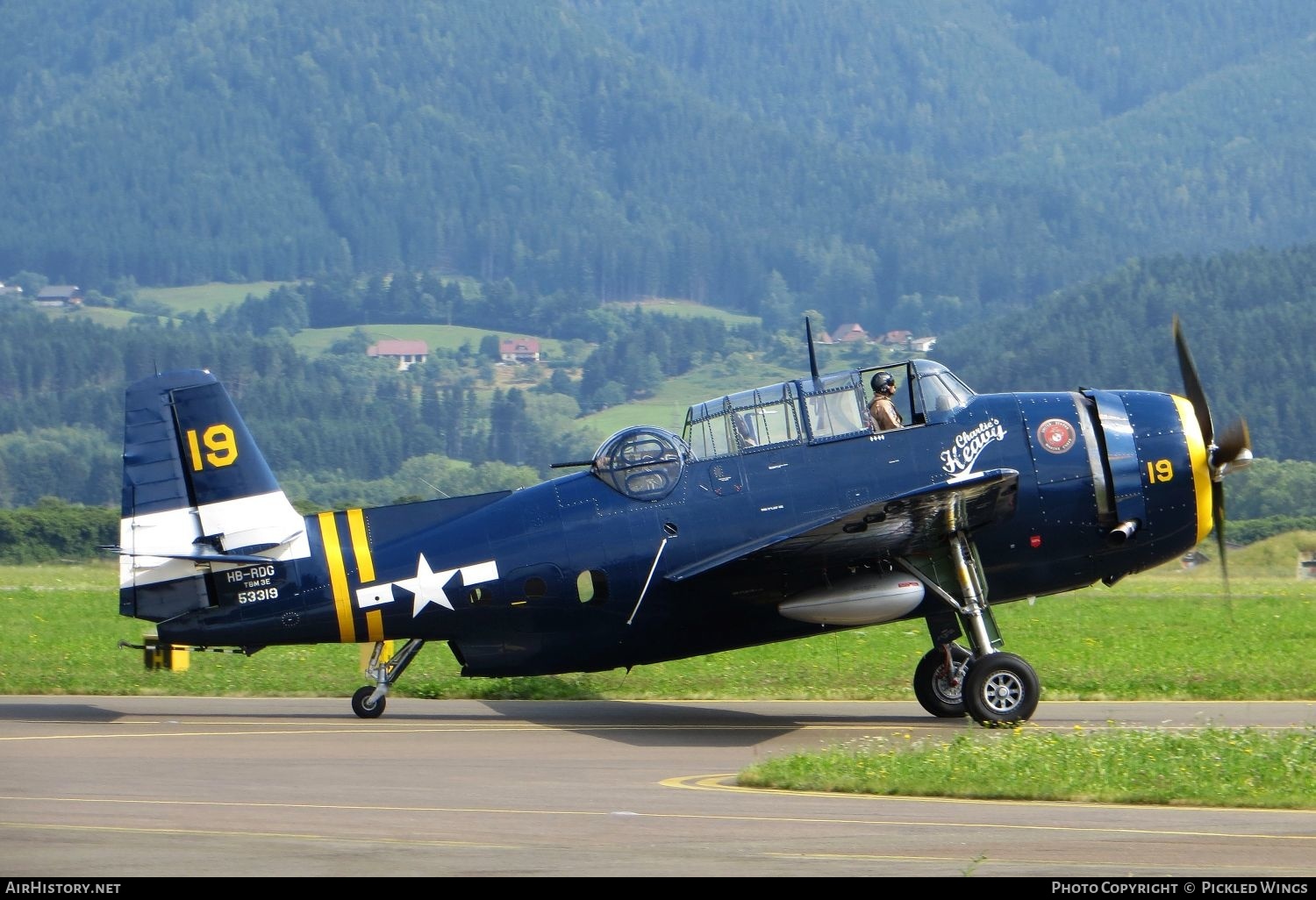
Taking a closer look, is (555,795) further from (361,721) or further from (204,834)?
(361,721)

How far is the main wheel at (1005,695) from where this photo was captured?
1642 cm

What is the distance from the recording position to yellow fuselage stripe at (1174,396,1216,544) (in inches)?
679

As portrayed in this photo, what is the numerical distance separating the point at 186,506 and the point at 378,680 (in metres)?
2.73

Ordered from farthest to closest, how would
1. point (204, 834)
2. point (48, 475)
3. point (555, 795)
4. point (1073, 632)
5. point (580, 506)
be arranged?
1. point (48, 475)
2. point (1073, 632)
3. point (580, 506)
4. point (555, 795)
5. point (204, 834)

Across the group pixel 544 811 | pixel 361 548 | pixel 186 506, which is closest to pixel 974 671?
pixel 544 811

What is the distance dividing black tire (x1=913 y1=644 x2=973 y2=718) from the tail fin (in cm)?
650

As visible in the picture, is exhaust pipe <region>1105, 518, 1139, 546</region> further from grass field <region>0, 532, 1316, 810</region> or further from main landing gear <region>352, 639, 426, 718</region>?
main landing gear <region>352, 639, 426, 718</region>

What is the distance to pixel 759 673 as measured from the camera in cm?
2170

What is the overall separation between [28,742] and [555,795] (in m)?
6.06

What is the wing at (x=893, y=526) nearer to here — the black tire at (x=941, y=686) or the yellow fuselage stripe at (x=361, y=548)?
the black tire at (x=941, y=686)

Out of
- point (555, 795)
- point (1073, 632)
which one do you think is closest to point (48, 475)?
point (1073, 632)

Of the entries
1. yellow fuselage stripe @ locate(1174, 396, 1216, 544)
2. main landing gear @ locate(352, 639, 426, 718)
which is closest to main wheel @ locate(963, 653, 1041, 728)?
yellow fuselage stripe @ locate(1174, 396, 1216, 544)

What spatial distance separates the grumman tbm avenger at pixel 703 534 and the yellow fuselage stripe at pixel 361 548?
0.07ft

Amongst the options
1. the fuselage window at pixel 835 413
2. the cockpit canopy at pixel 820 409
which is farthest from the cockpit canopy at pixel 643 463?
the fuselage window at pixel 835 413
